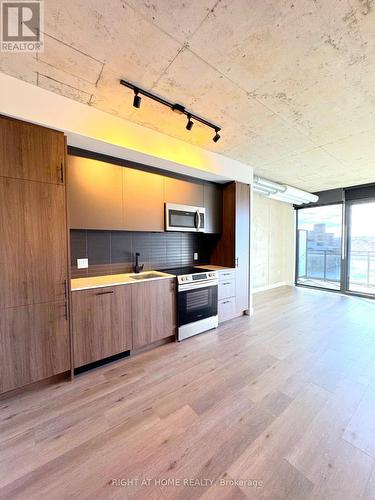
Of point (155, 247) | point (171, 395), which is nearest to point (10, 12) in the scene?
point (155, 247)

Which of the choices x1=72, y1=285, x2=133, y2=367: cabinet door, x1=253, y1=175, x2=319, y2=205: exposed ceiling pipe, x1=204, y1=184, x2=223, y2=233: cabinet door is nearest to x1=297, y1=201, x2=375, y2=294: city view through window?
x1=253, y1=175, x2=319, y2=205: exposed ceiling pipe

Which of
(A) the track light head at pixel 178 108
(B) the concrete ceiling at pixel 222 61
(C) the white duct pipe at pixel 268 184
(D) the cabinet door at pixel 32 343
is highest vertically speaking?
(B) the concrete ceiling at pixel 222 61

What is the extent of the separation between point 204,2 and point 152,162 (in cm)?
168

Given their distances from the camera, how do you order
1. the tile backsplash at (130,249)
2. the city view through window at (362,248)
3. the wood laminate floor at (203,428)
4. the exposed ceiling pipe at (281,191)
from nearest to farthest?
the wood laminate floor at (203,428), the tile backsplash at (130,249), the exposed ceiling pipe at (281,191), the city view through window at (362,248)

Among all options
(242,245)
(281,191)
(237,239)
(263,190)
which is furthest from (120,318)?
(281,191)

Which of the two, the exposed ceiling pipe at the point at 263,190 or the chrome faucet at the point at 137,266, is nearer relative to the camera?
the chrome faucet at the point at 137,266

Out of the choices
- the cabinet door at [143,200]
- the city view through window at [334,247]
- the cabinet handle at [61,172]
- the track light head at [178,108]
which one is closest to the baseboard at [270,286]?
the city view through window at [334,247]

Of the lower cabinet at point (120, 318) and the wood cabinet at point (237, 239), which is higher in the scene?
the wood cabinet at point (237, 239)

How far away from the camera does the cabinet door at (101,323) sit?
214 centimetres

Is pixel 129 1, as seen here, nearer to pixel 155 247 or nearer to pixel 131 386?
pixel 155 247

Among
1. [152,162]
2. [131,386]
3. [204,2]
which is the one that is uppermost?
[204,2]

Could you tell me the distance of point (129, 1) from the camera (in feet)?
4.00

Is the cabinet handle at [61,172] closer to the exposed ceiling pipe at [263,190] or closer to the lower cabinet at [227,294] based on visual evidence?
the lower cabinet at [227,294]

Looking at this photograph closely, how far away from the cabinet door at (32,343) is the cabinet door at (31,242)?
10 centimetres
